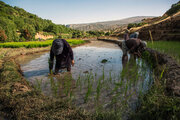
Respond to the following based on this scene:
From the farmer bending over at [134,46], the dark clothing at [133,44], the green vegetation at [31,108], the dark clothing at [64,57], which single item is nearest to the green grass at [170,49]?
the farmer bending over at [134,46]

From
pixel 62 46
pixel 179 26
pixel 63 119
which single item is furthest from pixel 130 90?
pixel 179 26

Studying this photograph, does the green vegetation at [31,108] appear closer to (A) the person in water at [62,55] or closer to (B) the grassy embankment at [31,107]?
(B) the grassy embankment at [31,107]

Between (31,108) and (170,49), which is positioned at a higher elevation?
(170,49)

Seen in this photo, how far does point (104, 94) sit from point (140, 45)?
392cm

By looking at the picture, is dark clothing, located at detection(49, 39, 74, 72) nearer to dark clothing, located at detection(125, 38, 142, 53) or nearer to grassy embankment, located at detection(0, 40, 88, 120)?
grassy embankment, located at detection(0, 40, 88, 120)

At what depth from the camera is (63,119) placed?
4.58 ft

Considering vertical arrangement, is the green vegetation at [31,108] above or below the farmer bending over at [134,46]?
below

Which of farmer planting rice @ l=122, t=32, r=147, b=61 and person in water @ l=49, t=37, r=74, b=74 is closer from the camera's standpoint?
person in water @ l=49, t=37, r=74, b=74

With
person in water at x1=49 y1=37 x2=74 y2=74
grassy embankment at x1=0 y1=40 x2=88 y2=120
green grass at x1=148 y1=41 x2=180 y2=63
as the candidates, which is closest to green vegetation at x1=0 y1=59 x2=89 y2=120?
grassy embankment at x1=0 y1=40 x2=88 y2=120

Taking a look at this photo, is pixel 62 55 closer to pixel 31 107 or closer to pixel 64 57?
pixel 64 57

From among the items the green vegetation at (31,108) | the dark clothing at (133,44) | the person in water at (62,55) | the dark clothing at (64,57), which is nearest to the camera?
the green vegetation at (31,108)

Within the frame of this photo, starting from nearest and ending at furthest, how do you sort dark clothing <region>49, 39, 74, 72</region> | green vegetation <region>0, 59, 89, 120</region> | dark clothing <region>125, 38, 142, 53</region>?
green vegetation <region>0, 59, 89, 120</region>
dark clothing <region>49, 39, 74, 72</region>
dark clothing <region>125, 38, 142, 53</region>

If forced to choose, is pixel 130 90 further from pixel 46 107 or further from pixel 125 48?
pixel 125 48

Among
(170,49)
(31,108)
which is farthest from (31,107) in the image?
(170,49)
